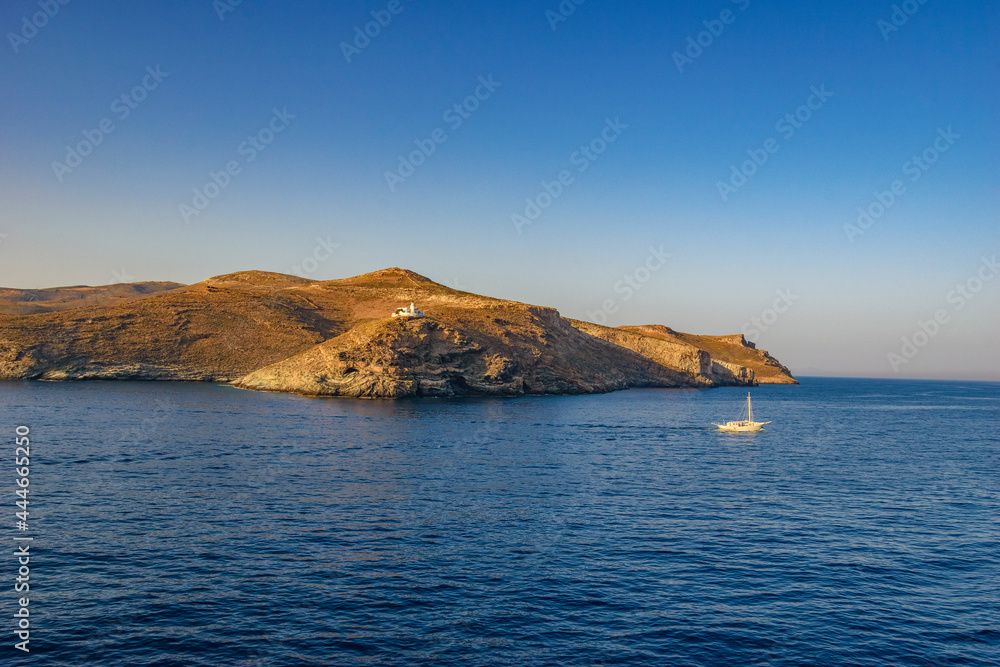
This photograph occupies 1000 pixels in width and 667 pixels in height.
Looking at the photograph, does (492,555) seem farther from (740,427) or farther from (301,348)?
(301,348)

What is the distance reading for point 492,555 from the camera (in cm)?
2527

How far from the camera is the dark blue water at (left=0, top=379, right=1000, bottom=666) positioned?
703 inches

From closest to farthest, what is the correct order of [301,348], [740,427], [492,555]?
[492,555], [740,427], [301,348]

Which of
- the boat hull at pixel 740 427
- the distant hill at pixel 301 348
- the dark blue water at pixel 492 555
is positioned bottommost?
the dark blue water at pixel 492 555

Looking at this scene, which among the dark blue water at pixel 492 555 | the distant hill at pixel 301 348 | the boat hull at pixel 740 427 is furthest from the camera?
the distant hill at pixel 301 348

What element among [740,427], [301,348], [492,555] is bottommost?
[492,555]

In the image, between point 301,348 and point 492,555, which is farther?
point 301,348

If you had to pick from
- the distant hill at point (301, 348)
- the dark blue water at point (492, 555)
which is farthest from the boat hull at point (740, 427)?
the distant hill at point (301, 348)

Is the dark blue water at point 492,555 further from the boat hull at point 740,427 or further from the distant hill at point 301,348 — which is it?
the distant hill at point 301,348

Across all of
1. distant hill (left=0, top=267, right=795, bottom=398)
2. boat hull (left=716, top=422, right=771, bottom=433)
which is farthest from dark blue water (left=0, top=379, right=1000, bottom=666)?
distant hill (left=0, top=267, right=795, bottom=398)

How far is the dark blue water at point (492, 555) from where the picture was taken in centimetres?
1784

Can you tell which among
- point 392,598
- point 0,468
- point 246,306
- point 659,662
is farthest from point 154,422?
point 246,306

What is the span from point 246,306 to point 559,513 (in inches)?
5709

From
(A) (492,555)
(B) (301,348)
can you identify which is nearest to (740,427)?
(A) (492,555)
